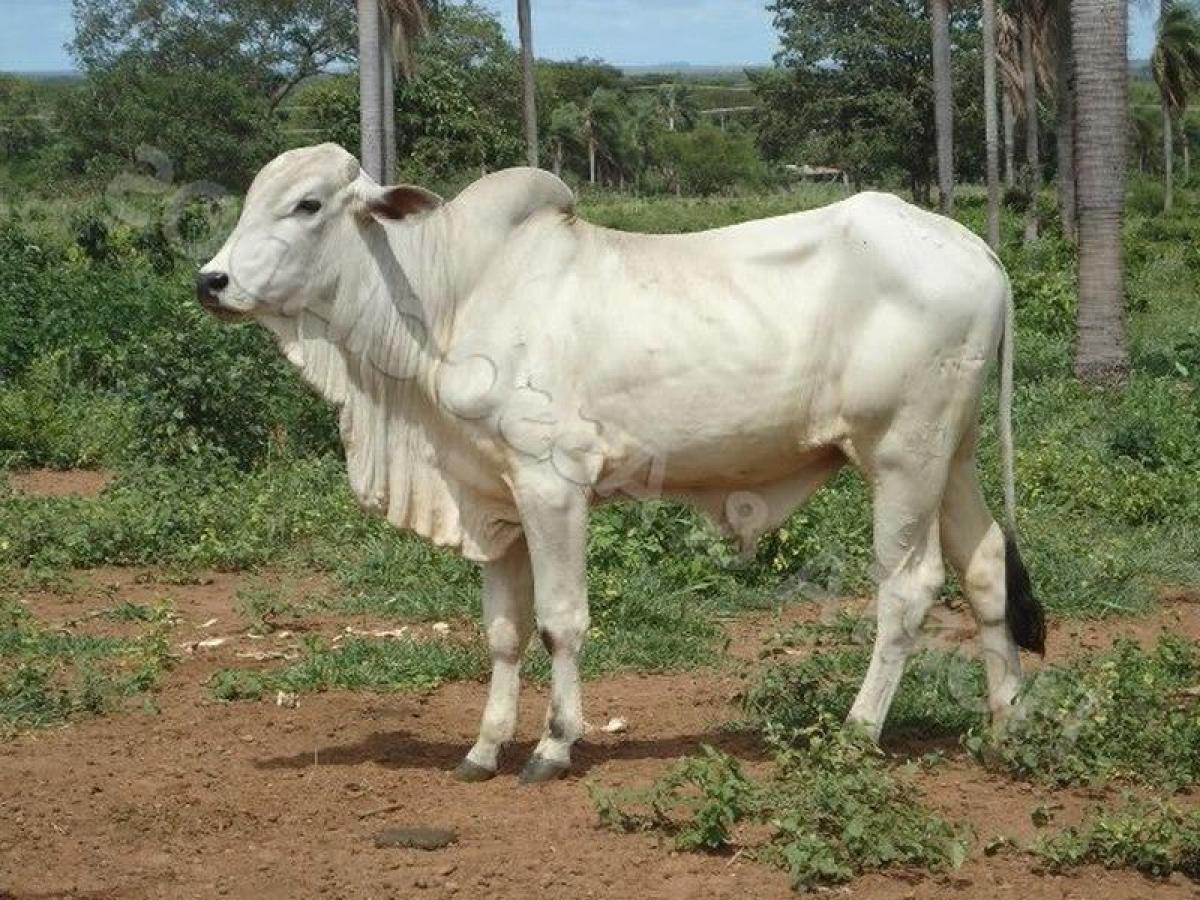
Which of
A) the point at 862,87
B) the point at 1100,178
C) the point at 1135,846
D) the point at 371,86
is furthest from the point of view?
the point at 862,87

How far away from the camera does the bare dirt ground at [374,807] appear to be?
457 centimetres

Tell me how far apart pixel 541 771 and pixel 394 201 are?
162cm

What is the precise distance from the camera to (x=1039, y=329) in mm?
16156

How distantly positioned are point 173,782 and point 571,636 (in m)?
1.21

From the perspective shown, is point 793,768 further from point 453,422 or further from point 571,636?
point 453,422

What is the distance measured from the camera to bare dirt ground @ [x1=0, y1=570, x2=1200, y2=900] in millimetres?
4574

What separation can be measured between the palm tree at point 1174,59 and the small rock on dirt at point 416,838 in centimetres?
3457

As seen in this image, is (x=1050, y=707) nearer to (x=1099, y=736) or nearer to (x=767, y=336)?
(x=1099, y=736)

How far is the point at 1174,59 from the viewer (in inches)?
1483

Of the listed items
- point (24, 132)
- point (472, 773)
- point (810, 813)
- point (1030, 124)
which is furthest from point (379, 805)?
point (24, 132)

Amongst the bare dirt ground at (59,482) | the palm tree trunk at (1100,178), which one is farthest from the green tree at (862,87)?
the bare dirt ground at (59,482)

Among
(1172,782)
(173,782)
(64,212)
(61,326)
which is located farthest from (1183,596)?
(64,212)

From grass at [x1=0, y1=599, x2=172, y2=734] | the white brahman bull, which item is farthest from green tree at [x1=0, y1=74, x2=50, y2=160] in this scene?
the white brahman bull

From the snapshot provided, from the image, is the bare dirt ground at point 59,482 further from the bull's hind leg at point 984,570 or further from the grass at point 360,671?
the bull's hind leg at point 984,570
